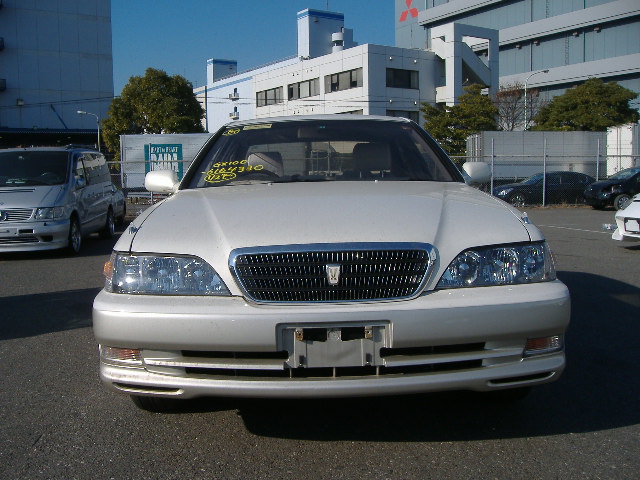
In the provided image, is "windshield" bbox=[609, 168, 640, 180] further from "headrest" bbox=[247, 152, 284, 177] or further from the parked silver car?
the parked silver car

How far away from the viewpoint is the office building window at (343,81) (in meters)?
47.4

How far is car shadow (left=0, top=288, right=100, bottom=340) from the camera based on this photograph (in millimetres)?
5492

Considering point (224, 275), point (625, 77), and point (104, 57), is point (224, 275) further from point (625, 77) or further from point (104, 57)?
point (104, 57)

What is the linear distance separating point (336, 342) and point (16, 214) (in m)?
8.41

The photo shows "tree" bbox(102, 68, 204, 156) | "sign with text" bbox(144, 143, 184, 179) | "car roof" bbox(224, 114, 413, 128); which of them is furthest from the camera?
"tree" bbox(102, 68, 204, 156)

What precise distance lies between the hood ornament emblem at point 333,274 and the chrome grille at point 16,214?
27.2 feet

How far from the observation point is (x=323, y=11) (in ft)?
241

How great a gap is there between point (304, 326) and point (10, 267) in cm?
795

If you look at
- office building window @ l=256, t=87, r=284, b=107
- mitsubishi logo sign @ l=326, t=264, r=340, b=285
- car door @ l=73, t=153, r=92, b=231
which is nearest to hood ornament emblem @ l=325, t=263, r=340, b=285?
mitsubishi logo sign @ l=326, t=264, r=340, b=285

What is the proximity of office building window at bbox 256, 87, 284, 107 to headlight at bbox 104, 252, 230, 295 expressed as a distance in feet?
179

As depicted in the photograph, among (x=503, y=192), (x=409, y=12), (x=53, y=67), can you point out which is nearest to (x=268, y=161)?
(x=503, y=192)

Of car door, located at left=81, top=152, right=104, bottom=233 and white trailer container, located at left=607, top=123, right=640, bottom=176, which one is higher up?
white trailer container, located at left=607, top=123, right=640, bottom=176

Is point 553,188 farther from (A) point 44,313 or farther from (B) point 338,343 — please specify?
(B) point 338,343

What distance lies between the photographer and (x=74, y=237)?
10.4m
